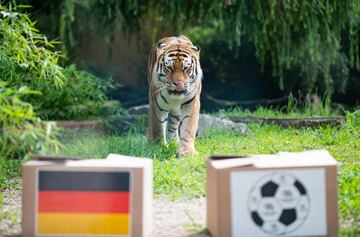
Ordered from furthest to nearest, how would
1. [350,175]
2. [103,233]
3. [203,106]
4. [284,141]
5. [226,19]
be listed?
1. [203,106]
2. [226,19]
3. [284,141]
4. [350,175]
5. [103,233]

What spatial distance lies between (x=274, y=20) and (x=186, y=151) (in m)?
2.94

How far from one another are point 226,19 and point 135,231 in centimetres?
604

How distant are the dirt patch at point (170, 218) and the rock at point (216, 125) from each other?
11.0ft

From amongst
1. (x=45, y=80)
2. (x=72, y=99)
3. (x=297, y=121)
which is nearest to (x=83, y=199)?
(x=45, y=80)

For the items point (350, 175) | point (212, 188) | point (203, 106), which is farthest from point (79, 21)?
point (212, 188)

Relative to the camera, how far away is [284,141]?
726cm

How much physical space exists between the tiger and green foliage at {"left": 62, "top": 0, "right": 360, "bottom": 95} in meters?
1.60

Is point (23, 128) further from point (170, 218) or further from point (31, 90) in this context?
point (31, 90)

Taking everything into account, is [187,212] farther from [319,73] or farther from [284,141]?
[319,73]

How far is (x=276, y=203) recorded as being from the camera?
11.9 ft

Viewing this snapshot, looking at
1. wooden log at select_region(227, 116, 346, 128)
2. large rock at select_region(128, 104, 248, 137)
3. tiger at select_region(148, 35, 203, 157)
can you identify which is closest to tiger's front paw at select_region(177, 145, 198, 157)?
tiger at select_region(148, 35, 203, 157)

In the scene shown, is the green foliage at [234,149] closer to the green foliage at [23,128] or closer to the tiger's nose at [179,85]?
the tiger's nose at [179,85]

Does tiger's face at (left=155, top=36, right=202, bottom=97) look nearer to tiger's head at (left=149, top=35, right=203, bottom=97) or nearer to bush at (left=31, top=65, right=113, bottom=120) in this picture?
tiger's head at (left=149, top=35, right=203, bottom=97)

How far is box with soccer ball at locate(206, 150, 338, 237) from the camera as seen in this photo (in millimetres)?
3631
